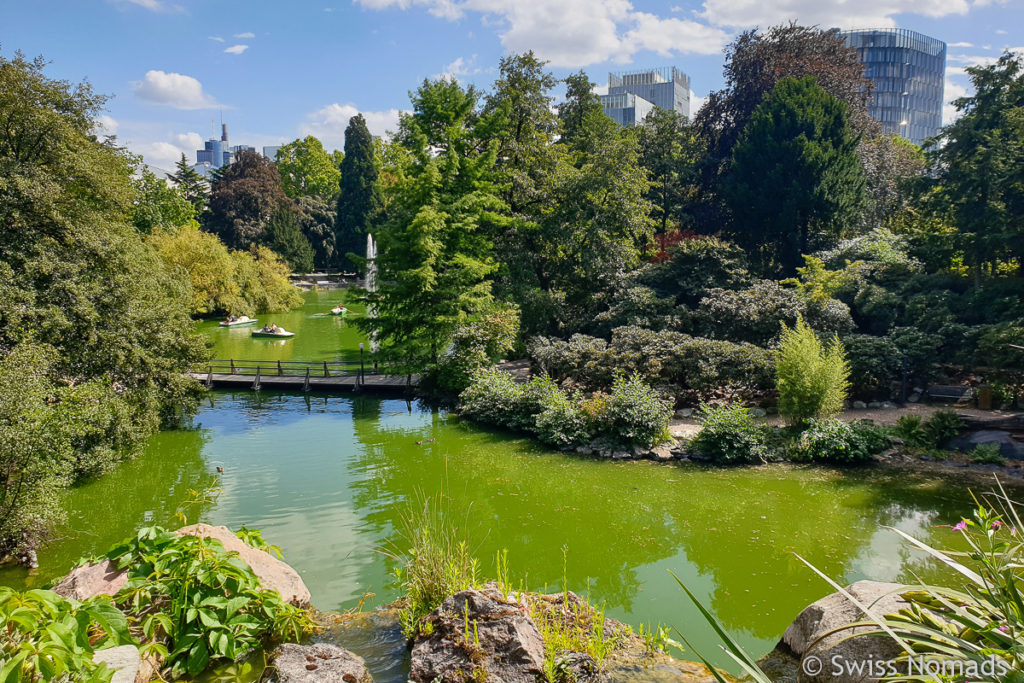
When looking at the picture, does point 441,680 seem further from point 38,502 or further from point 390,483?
point 390,483

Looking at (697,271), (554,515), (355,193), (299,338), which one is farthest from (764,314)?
(355,193)

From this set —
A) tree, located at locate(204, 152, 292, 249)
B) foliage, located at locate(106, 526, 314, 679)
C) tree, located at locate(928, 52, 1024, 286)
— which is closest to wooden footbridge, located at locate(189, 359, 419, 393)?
foliage, located at locate(106, 526, 314, 679)

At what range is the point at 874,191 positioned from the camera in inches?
979

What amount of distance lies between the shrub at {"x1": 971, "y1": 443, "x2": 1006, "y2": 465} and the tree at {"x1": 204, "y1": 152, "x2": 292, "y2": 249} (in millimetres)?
43234

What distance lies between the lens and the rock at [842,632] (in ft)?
13.5

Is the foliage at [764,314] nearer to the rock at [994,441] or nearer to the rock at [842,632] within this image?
the rock at [994,441]

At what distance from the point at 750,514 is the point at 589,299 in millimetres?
11776

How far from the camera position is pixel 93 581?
16.9 feet

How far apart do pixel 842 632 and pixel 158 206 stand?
41549mm

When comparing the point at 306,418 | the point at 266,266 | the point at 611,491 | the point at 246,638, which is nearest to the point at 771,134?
the point at 611,491

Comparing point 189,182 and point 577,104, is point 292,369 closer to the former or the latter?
point 577,104

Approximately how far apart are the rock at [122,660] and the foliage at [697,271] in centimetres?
1649

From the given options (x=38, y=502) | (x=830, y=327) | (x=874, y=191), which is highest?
(x=874, y=191)

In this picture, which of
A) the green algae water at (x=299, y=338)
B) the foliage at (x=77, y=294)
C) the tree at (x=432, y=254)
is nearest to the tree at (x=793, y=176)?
the tree at (x=432, y=254)
